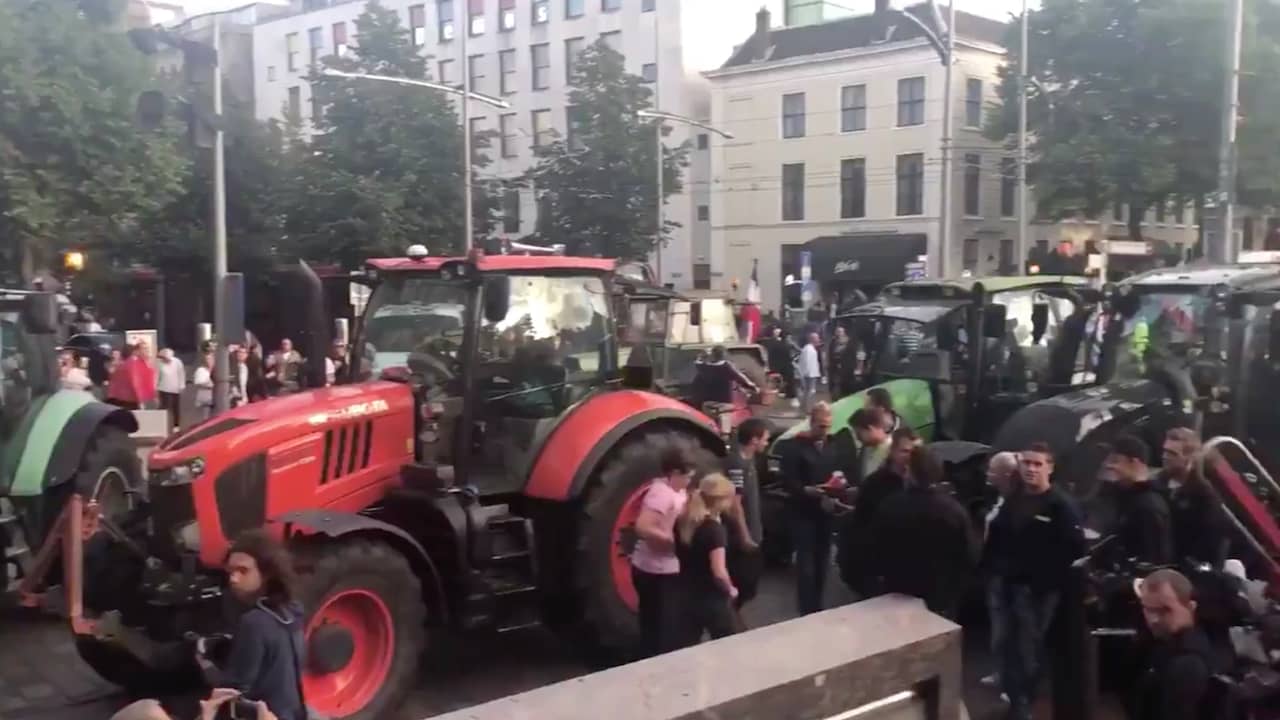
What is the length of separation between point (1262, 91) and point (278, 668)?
28433 mm

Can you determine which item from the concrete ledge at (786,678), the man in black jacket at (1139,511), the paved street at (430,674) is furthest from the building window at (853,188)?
the concrete ledge at (786,678)

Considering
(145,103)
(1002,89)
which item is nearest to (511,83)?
(1002,89)

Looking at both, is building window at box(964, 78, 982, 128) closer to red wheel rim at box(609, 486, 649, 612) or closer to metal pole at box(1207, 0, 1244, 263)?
metal pole at box(1207, 0, 1244, 263)

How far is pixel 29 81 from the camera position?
72.5 feet

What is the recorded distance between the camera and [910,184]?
1535 inches

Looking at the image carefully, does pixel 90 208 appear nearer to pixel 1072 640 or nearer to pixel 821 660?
pixel 1072 640

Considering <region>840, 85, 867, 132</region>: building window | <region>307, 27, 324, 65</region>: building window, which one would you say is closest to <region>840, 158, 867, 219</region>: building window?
<region>840, 85, 867, 132</region>: building window

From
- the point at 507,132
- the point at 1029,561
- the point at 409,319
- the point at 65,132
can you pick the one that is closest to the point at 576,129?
the point at 507,132

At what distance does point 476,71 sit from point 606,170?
17.7 metres

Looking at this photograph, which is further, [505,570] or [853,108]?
[853,108]

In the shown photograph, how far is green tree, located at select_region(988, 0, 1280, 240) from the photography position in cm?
2838

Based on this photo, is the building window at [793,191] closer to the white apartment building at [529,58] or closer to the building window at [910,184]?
the white apartment building at [529,58]

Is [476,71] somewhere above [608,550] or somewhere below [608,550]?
above

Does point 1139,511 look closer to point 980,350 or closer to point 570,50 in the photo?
point 980,350
